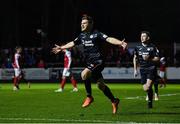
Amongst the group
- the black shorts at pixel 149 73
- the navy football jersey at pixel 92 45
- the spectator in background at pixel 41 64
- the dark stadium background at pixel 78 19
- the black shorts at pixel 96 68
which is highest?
the dark stadium background at pixel 78 19

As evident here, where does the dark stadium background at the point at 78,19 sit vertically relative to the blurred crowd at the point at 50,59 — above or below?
above

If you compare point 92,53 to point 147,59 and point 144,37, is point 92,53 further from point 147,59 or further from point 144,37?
point 147,59

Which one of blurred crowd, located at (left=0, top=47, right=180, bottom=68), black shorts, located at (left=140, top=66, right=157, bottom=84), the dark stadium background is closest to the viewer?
black shorts, located at (left=140, top=66, right=157, bottom=84)

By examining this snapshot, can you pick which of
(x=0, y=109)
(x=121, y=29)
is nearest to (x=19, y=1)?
(x=121, y=29)

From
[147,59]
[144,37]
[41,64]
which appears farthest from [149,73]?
[41,64]

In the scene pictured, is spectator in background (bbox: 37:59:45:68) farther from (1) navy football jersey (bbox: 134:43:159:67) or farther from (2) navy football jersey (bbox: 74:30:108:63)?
(2) navy football jersey (bbox: 74:30:108:63)

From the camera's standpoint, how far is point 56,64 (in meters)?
44.9

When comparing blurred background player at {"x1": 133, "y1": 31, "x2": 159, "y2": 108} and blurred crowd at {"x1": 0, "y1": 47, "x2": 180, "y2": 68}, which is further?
blurred crowd at {"x1": 0, "y1": 47, "x2": 180, "y2": 68}

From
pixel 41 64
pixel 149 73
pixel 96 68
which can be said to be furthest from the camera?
pixel 41 64

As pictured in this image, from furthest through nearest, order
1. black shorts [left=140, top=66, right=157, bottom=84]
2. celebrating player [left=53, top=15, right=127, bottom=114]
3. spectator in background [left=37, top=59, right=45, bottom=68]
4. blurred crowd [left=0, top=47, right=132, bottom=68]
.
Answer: blurred crowd [left=0, top=47, right=132, bottom=68] < spectator in background [left=37, top=59, right=45, bottom=68] < black shorts [left=140, top=66, right=157, bottom=84] < celebrating player [left=53, top=15, right=127, bottom=114]

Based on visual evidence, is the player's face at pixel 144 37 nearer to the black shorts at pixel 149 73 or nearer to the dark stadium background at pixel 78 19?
the black shorts at pixel 149 73

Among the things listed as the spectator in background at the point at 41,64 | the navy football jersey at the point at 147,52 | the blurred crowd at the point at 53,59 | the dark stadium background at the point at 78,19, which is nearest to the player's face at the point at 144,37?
the navy football jersey at the point at 147,52

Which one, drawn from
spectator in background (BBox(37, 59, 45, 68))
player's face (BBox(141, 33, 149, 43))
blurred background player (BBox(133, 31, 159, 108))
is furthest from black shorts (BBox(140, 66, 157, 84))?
spectator in background (BBox(37, 59, 45, 68))

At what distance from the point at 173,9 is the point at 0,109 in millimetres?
52543
